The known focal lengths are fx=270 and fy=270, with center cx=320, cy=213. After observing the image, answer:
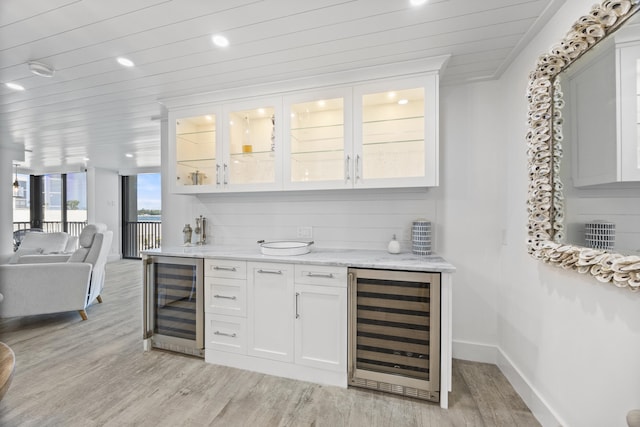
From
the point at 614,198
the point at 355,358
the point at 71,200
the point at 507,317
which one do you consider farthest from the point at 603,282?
the point at 71,200

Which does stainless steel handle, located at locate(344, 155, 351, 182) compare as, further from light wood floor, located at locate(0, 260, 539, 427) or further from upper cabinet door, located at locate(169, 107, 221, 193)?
light wood floor, located at locate(0, 260, 539, 427)

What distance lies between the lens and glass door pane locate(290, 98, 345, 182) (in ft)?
7.82

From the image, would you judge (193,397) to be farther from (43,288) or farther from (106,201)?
(106,201)

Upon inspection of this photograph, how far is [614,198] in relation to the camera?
1.11 metres

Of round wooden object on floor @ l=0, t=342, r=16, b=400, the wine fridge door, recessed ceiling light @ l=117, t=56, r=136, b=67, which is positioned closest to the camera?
round wooden object on floor @ l=0, t=342, r=16, b=400

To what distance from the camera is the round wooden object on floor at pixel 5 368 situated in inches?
29.3

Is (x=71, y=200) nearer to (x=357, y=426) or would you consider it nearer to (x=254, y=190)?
(x=254, y=190)

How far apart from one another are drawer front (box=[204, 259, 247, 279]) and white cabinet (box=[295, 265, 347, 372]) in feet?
1.67

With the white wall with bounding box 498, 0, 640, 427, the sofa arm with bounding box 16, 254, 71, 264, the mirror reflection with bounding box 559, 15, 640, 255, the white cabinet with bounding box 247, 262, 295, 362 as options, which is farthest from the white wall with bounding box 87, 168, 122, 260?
the mirror reflection with bounding box 559, 15, 640, 255

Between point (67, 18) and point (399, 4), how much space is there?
2.02 meters

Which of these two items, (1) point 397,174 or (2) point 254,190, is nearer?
(1) point 397,174

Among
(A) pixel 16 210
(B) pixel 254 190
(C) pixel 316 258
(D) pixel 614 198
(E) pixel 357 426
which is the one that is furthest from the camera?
(A) pixel 16 210

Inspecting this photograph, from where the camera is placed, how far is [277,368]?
86.5 inches

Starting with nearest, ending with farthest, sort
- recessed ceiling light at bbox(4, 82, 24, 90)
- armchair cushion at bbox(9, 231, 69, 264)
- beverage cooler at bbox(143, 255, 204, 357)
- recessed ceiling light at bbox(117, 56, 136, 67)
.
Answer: recessed ceiling light at bbox(117, 56, 136, 67) → beverage cooler at bbox(143, 255, 204, 357) → recessed ceiling light at bbox(4, 82, 24, 90) → armchair cushion at bbox(9, 231, 69, 264)
